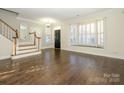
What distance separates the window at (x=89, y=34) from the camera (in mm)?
7012

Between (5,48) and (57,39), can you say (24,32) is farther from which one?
(5,48)

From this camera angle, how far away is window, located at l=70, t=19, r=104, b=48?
23.0ft

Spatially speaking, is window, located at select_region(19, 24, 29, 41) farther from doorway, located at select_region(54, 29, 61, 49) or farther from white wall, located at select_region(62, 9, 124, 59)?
white wall, located at select_region(62, 9, 124, 59)

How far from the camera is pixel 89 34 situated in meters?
7.82

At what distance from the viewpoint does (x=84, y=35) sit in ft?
26.9

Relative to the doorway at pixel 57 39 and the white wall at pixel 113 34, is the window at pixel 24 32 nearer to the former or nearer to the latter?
the doorway at pixel 57 39

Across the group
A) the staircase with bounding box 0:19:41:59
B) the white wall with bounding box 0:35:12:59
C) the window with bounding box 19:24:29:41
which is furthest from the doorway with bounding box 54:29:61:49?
the white wall with bounding box 0:35:12:59

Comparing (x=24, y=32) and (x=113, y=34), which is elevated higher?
(x=24, y=32)

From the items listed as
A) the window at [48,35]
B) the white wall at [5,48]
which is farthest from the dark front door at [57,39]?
the white wall at [5,48]

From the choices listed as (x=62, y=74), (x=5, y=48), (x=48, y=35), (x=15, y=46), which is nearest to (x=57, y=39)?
(x=48, y=35)
